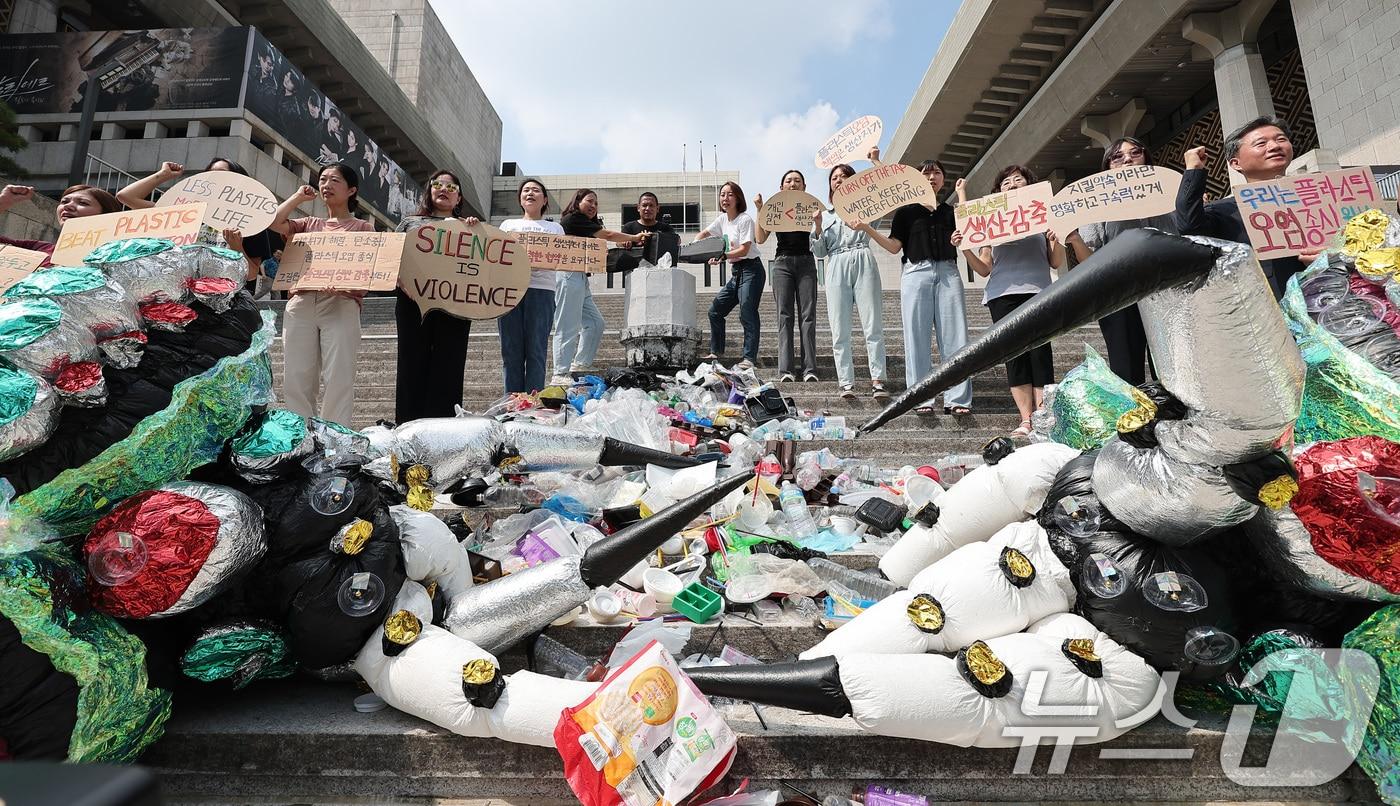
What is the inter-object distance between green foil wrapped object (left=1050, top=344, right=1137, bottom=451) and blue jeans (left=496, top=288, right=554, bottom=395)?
3.44m

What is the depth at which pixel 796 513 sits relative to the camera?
3.11 meters

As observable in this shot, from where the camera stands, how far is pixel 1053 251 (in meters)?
4.39

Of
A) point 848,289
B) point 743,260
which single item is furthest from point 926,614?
point 743,260

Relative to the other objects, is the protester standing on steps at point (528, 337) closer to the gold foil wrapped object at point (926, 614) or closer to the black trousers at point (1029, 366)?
the black trousers at point (1029, 366)

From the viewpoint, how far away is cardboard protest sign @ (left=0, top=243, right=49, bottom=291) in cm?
259

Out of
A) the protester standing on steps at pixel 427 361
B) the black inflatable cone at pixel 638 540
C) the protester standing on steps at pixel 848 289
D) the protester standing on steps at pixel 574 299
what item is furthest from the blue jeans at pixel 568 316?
the black inflatable cone at pixel 638 540

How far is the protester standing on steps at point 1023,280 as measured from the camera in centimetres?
430

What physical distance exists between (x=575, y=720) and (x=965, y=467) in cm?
283

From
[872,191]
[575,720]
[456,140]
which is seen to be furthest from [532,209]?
[456,140]

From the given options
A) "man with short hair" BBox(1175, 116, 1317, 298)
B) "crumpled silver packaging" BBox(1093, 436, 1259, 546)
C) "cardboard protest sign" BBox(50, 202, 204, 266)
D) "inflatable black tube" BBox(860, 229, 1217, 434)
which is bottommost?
"crumpled silver packaging" BBox(1093, 436, 1259, 546)

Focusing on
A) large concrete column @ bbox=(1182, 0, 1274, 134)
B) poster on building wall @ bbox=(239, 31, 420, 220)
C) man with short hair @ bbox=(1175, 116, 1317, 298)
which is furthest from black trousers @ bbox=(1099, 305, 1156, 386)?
poster on building wall @ bbox=(239, 31, 420, 220)

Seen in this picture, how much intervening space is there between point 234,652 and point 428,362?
8.02 ft

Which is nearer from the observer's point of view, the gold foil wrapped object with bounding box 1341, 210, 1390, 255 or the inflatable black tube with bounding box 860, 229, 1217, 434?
the inflatable black tube with bounding box 860, 229, 1217, 434

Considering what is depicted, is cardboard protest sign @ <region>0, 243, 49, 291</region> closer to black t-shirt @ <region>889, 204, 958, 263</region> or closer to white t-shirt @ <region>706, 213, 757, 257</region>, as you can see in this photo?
white t-shirt @ <region>706, 213, 757, 257</region>
